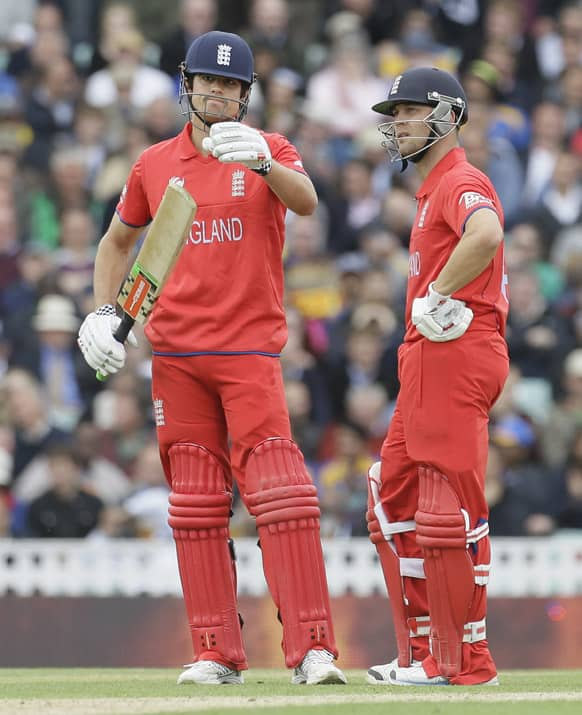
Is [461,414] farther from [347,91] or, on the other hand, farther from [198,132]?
[347,91]

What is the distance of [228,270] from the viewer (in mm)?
6816

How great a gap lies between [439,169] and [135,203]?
1.27 metres

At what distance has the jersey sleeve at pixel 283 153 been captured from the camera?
6742 millimetres

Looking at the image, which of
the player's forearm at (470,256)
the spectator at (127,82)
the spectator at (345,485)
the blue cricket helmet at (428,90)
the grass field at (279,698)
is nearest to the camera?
the grass field at (279,698)

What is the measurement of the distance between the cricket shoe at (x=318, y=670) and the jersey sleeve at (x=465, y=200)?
1649mm

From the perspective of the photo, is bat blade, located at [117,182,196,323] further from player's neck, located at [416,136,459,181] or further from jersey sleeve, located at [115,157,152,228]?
player's neck, located at [416,136,459,181]

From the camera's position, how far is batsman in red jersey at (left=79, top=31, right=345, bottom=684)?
22.0ft

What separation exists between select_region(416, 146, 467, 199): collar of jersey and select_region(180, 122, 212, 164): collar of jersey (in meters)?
0.84

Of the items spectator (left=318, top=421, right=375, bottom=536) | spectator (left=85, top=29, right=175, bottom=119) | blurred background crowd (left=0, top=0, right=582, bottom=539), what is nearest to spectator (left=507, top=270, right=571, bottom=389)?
blurred background crowd (left=0, top=0, right=582, bottom=539)

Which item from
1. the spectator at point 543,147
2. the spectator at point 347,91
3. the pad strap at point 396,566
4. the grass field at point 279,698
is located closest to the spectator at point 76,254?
the spectator at point 347,91

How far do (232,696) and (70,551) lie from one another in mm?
3965

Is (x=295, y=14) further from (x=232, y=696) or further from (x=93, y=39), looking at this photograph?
(x=232, y=696)

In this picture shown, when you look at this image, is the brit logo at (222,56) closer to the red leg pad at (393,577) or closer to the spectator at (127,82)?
the red leg pad at (393,577)

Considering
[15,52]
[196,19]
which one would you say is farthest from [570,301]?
[15,52]
